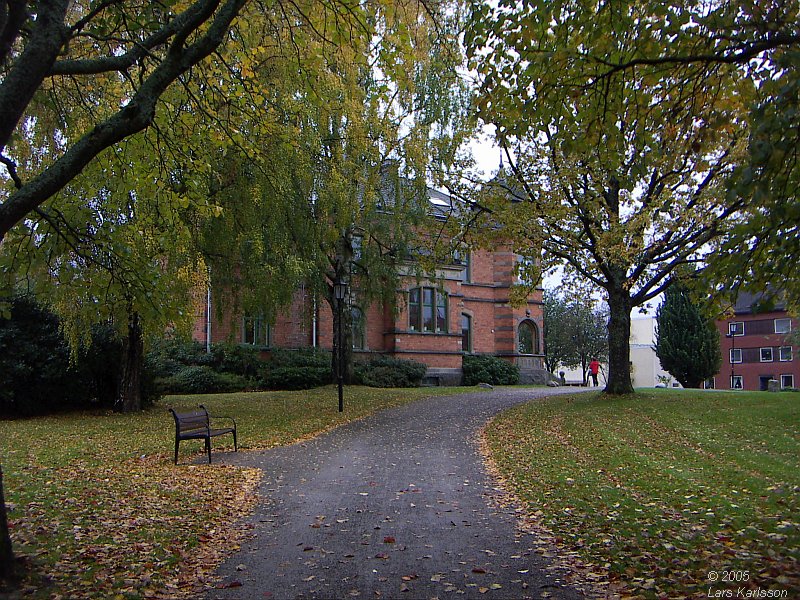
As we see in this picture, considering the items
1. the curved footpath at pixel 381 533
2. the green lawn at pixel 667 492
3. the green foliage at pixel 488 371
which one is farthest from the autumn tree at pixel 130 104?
the green foliage at pixel 488 371

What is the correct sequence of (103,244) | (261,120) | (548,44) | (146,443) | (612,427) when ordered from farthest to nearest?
(612,427) → (146,443) → (261,120) → (103,244) → (548,44)

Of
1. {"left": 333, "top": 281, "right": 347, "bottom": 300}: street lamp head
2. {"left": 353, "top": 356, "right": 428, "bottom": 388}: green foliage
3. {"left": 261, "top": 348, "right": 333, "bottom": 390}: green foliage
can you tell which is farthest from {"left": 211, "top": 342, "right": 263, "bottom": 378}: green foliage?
{"left": 333, "top": 281, "right": 347, "bottom": 300}: street lamp head

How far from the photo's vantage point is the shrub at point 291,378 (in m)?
27.3

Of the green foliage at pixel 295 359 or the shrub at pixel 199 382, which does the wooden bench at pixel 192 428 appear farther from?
the green foliage at pixel 295 359

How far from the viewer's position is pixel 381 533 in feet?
21.9

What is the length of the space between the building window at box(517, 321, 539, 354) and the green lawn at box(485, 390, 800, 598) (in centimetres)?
2273

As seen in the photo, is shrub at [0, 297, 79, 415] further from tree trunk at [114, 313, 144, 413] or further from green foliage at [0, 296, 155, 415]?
tree trunk at [114, 313, 144, 413]

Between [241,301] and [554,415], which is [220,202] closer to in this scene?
[241,301]

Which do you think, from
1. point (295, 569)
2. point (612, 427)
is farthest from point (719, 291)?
point (612, 427)

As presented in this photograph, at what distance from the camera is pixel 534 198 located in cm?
1867

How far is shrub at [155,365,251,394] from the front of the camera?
25500 mm

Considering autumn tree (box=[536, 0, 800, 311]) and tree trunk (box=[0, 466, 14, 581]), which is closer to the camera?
autumn tree (box=[536, 0, 800, 311])

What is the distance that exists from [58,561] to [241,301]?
11115 mm

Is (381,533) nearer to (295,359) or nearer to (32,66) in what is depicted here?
(32,66)
